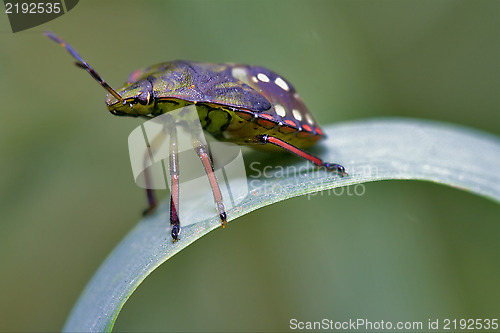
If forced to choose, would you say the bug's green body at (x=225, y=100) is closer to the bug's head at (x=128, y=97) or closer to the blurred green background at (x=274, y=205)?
the bug's head at (x=128, y=97)

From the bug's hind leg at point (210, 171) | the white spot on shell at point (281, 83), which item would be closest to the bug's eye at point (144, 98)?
the bug's hind leg at point (210, 171)

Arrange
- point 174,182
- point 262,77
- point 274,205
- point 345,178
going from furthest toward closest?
point 274,205
point 262,77
point 174,182
point 345,178

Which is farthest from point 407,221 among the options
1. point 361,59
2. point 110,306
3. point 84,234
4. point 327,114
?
point 84,234

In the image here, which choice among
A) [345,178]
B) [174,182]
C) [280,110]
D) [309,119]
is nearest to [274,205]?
[309,119]

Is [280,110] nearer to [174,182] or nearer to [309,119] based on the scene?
[309,119]

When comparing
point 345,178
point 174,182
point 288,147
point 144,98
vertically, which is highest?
point 144,98

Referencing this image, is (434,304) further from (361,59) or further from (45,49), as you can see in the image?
(45,49)

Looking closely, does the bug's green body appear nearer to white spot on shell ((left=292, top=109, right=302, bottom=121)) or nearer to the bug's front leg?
white spot on shell ((left=292, top=109, right=302, bottom=121))
